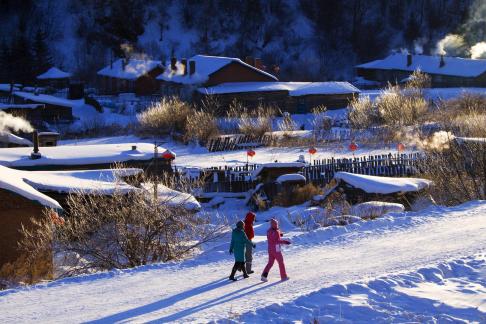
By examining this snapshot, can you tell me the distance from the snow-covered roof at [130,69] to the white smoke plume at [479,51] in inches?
1582

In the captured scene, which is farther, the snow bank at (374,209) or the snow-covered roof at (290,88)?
the snow-covered roof at (290,88)

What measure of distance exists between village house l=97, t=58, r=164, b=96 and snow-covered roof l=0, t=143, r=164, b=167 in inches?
1497

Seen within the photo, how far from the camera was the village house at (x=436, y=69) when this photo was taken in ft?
A: 221

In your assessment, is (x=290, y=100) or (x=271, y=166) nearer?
(x=271, y=166)

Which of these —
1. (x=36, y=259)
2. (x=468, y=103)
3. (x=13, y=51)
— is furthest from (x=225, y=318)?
(x=13, y=51)

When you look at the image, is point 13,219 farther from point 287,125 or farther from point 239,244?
point 287,125

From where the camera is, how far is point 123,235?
51.5 ft

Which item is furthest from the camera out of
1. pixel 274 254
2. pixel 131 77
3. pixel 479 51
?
pixel 479 51

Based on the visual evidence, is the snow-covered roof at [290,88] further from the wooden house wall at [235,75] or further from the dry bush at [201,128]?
the dry bush at [201,128]

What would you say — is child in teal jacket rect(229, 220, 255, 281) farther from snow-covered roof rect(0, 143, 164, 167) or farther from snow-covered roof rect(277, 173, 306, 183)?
snow-covered roof rect(0, 143, 164, 167)

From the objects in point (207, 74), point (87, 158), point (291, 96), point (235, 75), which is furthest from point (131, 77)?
point (87, 158)

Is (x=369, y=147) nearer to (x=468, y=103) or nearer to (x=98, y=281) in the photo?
(x=468, y=103)

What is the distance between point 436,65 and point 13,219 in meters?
58.7

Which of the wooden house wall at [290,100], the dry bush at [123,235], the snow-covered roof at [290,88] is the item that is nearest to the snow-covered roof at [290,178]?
the dry bush at [123,235]
